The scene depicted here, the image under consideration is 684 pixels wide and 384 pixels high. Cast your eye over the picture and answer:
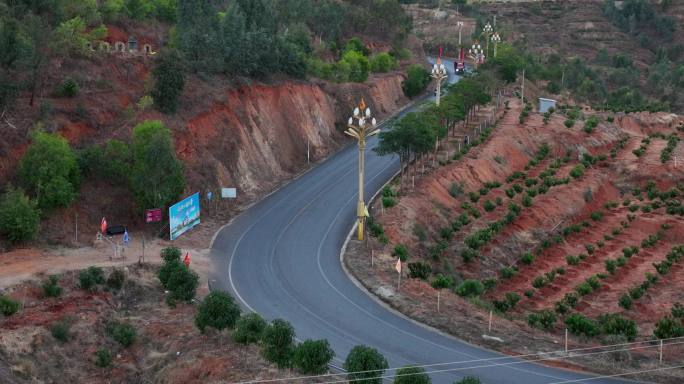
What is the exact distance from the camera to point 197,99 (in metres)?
45.9

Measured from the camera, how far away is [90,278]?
28359 mm

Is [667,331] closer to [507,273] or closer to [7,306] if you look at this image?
[507,273]

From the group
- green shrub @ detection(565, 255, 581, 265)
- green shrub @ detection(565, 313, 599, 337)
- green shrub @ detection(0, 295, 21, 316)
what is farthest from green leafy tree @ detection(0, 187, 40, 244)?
green shrub @ detection(565, 255, 581, 265)

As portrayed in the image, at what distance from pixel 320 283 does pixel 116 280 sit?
26.2 feet

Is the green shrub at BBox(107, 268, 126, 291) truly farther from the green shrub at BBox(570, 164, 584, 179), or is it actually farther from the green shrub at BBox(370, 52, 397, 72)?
the green shrub at BBox(370, 52, 397, 72)

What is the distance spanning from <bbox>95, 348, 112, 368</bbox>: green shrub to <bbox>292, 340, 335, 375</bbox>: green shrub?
6405 millimetres

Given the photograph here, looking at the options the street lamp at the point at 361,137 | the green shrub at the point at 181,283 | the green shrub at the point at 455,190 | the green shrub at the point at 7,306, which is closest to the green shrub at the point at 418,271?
the street lamp at the point at 361,137

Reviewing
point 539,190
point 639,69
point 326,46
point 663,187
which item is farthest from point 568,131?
point 639,69

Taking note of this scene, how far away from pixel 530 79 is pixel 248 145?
53.1m

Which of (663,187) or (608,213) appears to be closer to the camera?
(608,213)

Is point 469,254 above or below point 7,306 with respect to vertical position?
below

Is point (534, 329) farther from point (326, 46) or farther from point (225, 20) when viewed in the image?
point (326, 46)

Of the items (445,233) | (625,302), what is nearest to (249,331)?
(445,233)

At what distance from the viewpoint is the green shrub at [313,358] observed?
21250 millimetres
